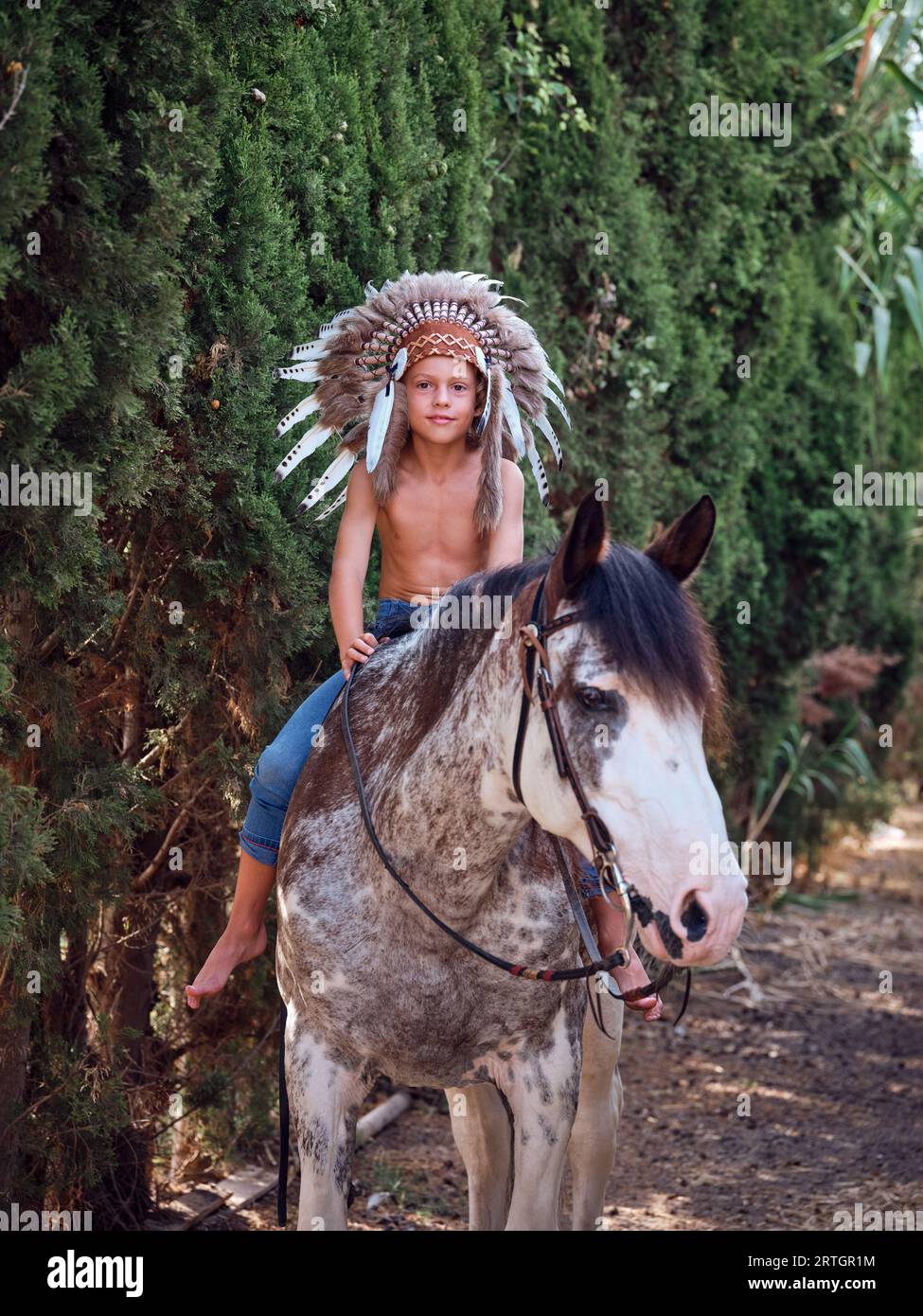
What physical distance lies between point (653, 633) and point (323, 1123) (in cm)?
138

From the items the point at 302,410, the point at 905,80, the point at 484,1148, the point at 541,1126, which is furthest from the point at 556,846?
the point at 905,80

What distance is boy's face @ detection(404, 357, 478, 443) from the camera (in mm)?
3648

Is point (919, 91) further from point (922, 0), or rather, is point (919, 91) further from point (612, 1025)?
point (612, 1025)

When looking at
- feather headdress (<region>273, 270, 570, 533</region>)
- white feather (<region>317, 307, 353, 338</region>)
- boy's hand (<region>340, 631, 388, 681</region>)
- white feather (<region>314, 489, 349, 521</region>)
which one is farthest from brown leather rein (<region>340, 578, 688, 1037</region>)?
white feather (<region>317, 307, 353, 338</region>)

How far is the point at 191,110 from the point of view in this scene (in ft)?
10.9

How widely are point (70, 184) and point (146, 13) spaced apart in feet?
1.61

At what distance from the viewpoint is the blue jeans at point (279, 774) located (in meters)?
3.50

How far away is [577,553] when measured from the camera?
272 centimetres

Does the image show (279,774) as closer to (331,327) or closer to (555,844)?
(555,844)

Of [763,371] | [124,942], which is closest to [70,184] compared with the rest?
[124,942]

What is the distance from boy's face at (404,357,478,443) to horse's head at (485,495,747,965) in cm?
91

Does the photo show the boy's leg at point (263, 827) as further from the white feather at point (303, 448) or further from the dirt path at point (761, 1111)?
the dirt path at point (761, 1111)

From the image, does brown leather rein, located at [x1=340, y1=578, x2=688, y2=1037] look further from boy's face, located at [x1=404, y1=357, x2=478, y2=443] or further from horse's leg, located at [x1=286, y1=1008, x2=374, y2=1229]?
boy's face, located at [x1=404, y1=357, x2=478, y2=443]

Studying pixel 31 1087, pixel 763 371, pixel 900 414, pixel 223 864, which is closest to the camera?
pixel 31 1087
